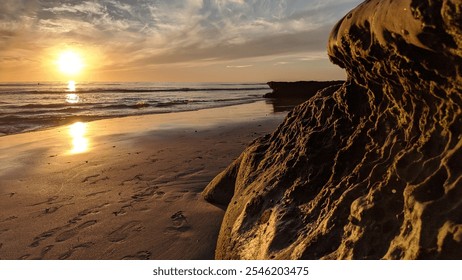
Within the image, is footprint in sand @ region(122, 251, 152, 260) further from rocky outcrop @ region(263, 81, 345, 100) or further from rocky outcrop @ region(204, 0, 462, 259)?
rocky outcrop @ region(263, 81, 345, 100)

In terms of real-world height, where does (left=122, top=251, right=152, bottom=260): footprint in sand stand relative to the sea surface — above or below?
below

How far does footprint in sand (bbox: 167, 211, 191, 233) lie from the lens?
3.72 metres

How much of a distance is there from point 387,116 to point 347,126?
0.52 metres

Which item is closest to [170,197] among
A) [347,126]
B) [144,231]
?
[144,231]

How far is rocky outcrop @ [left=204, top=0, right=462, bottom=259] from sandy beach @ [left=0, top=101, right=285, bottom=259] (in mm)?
816

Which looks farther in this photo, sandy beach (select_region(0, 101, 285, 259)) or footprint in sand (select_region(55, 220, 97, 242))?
footprint in sand (select_region(55, 220, 97, 242))

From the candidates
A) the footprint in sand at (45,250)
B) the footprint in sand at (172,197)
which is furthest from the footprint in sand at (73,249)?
the footprint in sand at (172,197)

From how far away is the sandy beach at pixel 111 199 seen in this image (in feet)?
11.2

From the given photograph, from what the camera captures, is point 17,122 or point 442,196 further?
point 17,122

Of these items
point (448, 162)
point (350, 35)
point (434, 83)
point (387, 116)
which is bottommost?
point (448, 162)

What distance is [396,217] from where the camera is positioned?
1861 mm

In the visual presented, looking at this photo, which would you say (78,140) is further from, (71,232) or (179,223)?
(179,223)

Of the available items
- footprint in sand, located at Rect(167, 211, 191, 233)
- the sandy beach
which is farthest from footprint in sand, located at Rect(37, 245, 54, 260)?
footprint in sand, located at Rect(167, 211, 191, 233)
